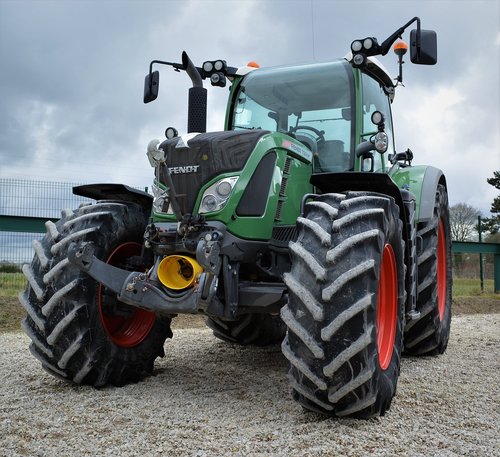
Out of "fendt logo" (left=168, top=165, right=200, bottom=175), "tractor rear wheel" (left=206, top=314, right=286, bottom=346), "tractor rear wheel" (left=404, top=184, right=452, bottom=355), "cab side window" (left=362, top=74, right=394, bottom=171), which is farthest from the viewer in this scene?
"tractor rear wheel" (left=206, top=314, right=286, bottom=346)

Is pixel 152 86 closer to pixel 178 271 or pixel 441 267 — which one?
pixel 178 271

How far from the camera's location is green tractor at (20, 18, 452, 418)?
3340 mm

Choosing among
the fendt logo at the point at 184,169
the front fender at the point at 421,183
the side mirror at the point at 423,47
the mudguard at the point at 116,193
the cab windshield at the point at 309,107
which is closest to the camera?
the fendt logo at the point at 184,169

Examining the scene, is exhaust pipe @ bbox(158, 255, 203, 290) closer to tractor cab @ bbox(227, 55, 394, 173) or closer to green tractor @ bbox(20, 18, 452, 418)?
green tractor @ bbox(20, 18, 452, 418)

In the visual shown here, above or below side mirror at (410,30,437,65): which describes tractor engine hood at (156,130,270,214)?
below

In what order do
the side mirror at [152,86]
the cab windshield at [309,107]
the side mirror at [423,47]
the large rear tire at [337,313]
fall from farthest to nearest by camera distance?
the side mirror at [152,86] → the cab windshield at [309,107] → the side mirror at [423,47] → the large rear tire at [337,313]

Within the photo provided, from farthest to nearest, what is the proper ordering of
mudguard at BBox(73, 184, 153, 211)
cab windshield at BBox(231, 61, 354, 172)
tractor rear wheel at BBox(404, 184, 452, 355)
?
tractor rear wheel at BBox(404, 184, 452, 355)
cab windshield at BBox(231, 61, 354, 172)
mudguard at BBox(73, 184, 153, 211)

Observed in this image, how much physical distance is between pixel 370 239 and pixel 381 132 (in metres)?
1.51

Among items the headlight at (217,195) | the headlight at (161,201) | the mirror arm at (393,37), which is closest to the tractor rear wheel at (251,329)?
the headlight at (161,201)

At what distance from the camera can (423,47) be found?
4.57m

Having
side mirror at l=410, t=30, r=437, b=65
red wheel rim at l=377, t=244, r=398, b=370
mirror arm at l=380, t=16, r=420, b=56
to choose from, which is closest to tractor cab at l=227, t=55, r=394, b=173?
mirror arm at l=380, t=16, r=420, b=56

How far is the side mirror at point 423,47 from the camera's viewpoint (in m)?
4.57

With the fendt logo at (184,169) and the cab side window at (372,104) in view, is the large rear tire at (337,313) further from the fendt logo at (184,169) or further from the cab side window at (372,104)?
the cab side window at (372,104)

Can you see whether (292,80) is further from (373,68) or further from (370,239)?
(370,239)
